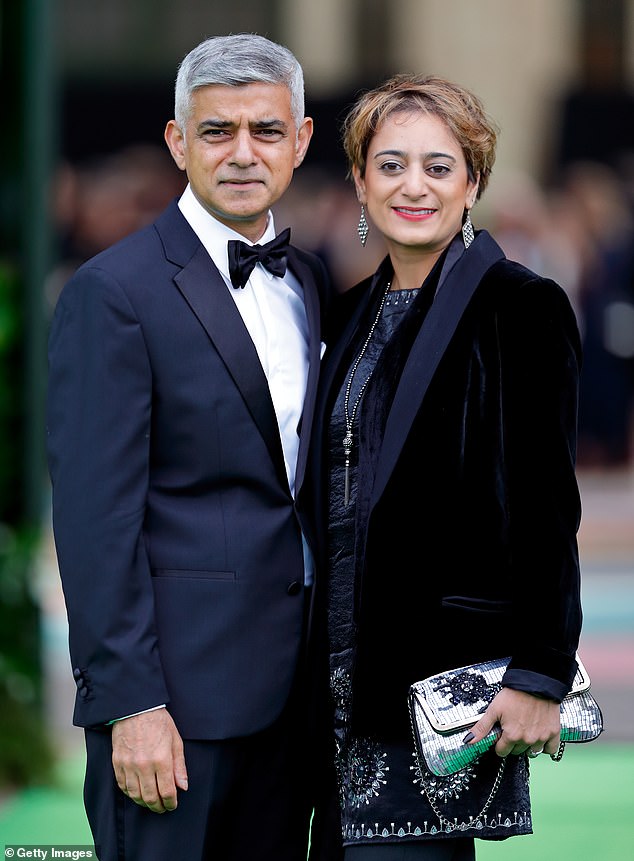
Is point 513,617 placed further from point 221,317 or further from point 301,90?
point 301,90

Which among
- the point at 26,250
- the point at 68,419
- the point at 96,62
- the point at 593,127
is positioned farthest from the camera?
the point at 96,62

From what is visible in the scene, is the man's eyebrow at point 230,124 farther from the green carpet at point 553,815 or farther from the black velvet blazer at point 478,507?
the green carpet at point 553,815

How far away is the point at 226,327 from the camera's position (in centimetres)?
305

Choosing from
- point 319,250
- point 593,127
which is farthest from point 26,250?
point 593,127

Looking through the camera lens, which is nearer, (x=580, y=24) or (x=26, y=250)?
(x=26, y=250)

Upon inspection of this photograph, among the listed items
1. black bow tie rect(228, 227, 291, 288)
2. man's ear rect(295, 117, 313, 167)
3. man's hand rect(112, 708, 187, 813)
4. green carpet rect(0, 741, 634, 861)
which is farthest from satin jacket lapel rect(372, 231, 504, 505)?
green carpet rect(0, 741, 634, 861)

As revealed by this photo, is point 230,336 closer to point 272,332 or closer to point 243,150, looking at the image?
point 272,332

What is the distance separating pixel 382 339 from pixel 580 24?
1752 centimetres

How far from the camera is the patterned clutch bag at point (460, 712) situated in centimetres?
286

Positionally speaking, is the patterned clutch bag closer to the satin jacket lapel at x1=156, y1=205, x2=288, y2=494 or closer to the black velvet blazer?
the black velvet blazer

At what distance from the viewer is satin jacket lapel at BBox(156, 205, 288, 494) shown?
303 cm

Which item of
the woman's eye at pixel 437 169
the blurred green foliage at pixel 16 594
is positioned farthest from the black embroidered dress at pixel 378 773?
the blurred green foliage at pixel 16 594

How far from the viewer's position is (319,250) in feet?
42.9

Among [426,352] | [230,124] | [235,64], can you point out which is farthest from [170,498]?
[235,64]
